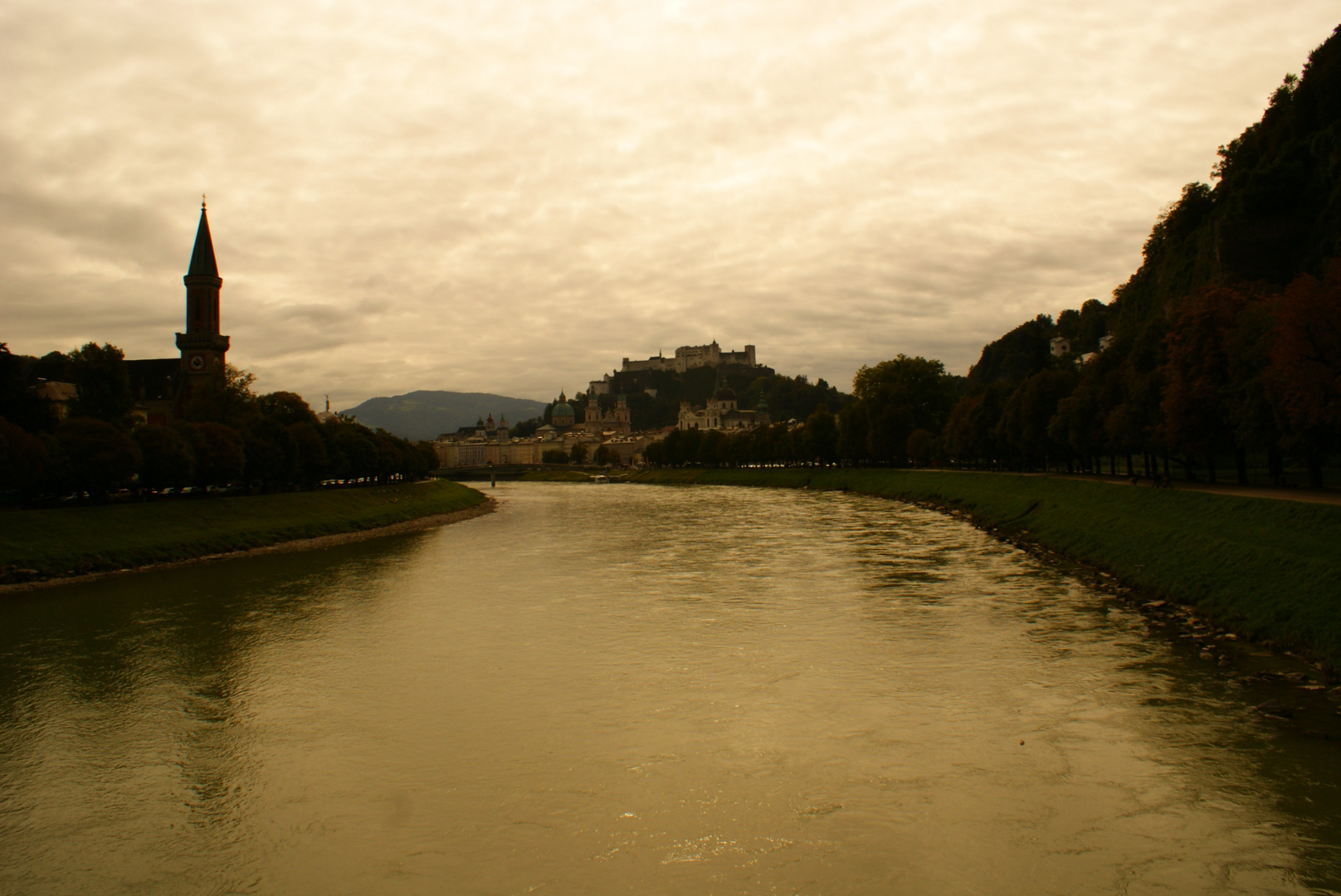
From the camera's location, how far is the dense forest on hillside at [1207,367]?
29.3 meters

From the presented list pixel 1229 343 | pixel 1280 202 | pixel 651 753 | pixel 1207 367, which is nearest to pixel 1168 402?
pixel 1207 367

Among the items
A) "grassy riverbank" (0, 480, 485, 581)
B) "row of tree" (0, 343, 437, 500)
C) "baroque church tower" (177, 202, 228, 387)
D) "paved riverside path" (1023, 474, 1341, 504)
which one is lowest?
"grassy riverbank" (0, 480, 485, 581)

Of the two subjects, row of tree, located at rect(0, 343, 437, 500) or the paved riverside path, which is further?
row of tree, located at rect(0, 343, 437, 500)

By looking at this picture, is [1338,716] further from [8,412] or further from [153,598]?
[8,412]

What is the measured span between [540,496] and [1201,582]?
272ft

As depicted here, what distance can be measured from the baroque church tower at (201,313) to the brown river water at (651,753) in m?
62.1

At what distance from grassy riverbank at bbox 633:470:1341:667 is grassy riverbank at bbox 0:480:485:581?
114 feet

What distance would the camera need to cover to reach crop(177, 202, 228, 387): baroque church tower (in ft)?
262

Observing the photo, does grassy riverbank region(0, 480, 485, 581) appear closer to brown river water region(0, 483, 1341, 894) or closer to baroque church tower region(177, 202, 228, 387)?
brown river water region(0, 483, 1341, 894)

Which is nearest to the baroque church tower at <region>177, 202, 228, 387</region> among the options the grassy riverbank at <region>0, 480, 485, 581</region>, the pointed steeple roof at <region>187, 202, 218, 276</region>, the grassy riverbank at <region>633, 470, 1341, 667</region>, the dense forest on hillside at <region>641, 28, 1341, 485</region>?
the pointed steeple roof at <region>187, 202, 218, 276</region>

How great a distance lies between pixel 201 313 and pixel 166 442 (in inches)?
1707

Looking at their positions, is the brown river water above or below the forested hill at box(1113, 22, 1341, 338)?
below

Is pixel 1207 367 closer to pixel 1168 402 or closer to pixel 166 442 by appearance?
pixel 1168 402

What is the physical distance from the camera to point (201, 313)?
80.4 meters
